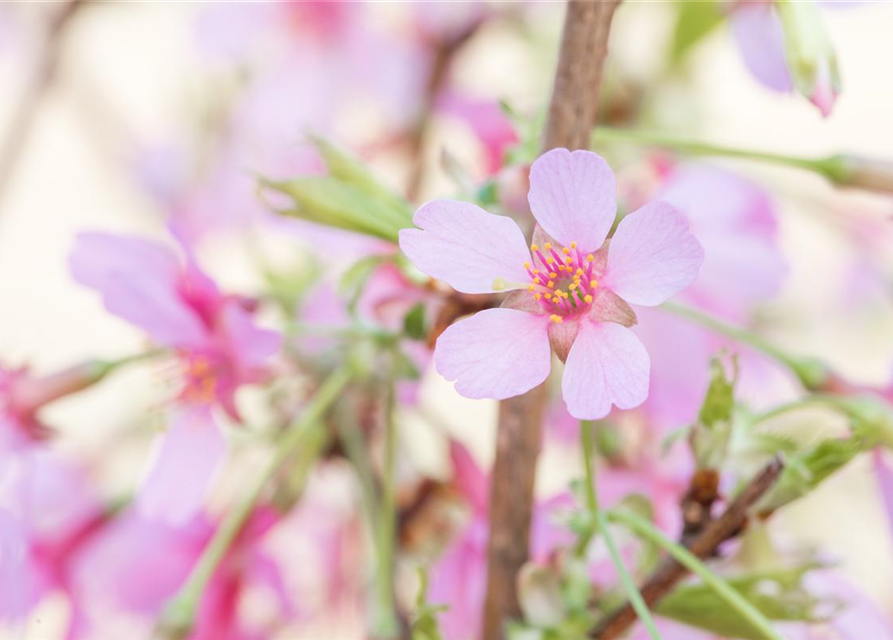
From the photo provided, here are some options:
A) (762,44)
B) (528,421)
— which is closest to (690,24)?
(762,44)

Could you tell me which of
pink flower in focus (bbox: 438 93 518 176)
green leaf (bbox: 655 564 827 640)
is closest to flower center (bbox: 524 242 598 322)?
green leaf (bbox: 655 564 827 640)

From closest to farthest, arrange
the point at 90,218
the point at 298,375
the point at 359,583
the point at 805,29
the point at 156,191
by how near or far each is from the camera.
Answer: the point at 805,29, the point at 298,375, the point at 359,583, the point at 156,191, the point at 90,218

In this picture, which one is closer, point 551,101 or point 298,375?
point 551,101

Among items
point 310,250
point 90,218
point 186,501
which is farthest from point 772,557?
point 90,218

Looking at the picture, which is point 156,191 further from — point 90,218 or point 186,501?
point 90,218

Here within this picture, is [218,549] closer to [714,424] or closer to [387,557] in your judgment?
[387,557]

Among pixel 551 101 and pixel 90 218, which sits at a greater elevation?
pixel 551 101

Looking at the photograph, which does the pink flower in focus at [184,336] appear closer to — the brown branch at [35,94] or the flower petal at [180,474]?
the flower petal at [180,474]
